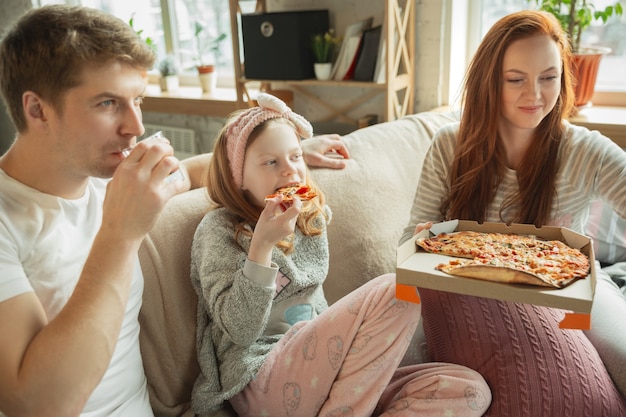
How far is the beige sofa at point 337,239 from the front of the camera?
4.67ft

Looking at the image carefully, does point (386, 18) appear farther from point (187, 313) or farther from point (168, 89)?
point (168, 89)

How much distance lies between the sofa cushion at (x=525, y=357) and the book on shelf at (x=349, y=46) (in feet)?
5.24

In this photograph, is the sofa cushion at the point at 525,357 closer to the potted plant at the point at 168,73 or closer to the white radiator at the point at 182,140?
the white radiator at the point at 182,140

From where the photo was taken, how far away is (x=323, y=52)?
2.76 metres

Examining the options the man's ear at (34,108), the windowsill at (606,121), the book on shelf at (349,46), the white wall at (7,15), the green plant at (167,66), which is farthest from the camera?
the white wall at (7,15)

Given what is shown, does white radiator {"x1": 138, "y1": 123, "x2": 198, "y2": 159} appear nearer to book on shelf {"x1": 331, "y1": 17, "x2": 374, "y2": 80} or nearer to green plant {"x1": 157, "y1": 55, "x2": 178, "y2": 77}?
green plant {"x1": 157, "y1": 55, "x2": 178, "y2": 77}

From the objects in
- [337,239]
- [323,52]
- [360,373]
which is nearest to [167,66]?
[323,52]

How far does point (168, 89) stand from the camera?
379cm

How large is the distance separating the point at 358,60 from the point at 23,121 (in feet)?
6.12

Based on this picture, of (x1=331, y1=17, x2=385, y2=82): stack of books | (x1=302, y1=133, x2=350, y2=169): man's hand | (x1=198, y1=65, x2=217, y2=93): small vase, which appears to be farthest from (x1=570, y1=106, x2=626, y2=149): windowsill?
(x1=198, y1=65, x2=217, y2=93): small vase

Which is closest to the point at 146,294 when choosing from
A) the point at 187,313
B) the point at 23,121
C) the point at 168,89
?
the point at 187,313

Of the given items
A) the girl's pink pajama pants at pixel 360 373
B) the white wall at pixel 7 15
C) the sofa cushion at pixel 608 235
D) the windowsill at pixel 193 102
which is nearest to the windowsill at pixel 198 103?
the windowsill at pixel 193 102

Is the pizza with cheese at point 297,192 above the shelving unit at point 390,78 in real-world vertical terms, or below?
below

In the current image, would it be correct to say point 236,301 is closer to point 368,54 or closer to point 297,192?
point 297,192
